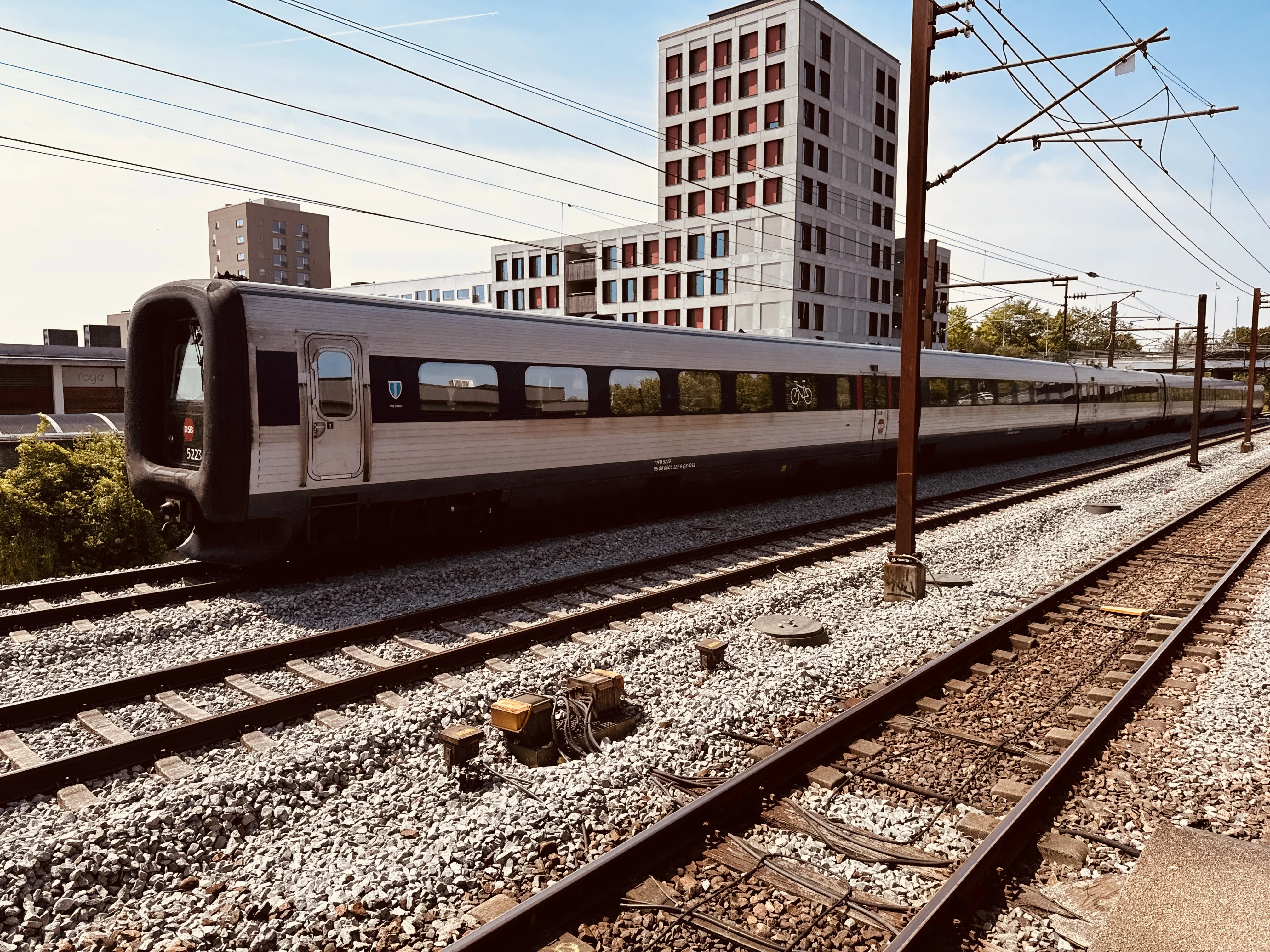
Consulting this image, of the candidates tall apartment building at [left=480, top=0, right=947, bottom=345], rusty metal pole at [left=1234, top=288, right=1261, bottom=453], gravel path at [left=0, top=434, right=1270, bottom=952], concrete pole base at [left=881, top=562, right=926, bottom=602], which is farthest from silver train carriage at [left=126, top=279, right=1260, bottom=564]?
tall apartment building at [left=480, top=0, right=947, bottom=345]

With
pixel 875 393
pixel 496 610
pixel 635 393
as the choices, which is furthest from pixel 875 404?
pixel 496 610

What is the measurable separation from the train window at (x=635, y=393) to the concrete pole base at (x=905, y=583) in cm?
503

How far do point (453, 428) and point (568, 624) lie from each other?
3.84 m

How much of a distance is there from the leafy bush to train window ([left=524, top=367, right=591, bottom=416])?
5123 millimetres

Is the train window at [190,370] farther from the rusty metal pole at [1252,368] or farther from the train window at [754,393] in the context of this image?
the rusty metal pole at [1252,368]

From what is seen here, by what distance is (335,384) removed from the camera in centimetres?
945

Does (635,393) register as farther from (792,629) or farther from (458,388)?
(792,629)

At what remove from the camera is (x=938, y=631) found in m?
8.11

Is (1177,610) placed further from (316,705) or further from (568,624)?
(316,705)

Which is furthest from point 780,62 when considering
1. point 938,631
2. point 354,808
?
point 354,808

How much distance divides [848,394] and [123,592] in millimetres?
13568

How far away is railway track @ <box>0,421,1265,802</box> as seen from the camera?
527cm

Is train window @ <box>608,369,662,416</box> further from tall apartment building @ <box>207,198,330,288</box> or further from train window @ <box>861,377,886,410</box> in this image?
tall apartment building @ <box>207,198,330,288</box>

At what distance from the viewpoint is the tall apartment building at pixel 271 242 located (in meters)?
106
